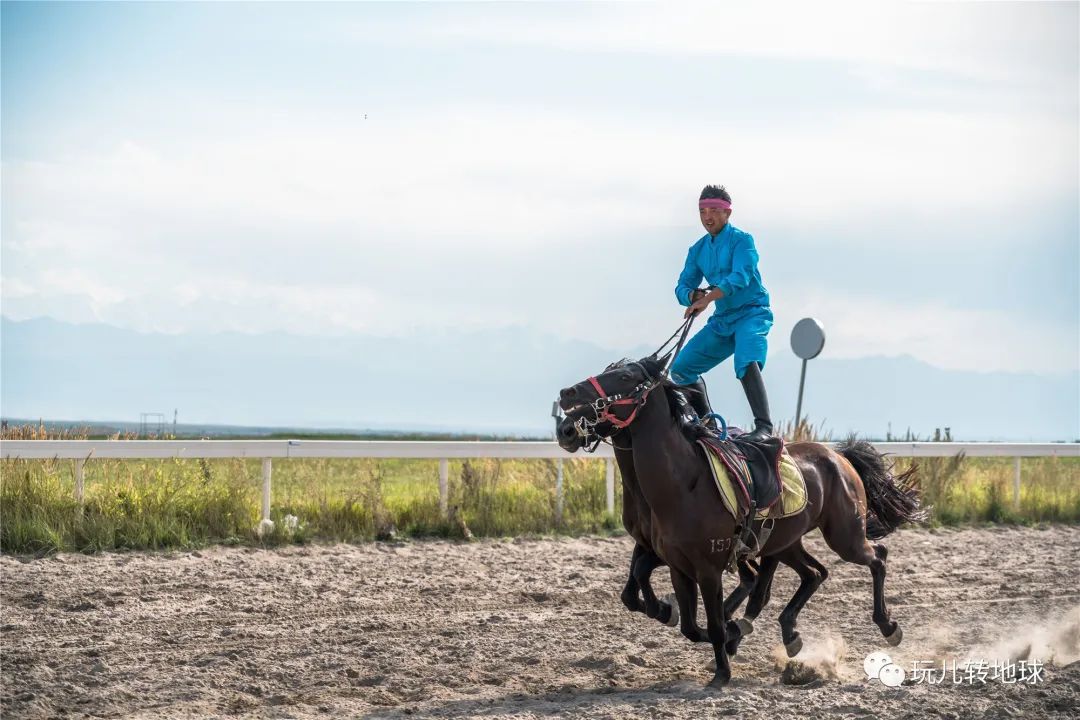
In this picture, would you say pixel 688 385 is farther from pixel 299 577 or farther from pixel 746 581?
pixel 299 577

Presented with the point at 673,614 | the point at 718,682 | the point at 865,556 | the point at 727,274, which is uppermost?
the point at 727,274

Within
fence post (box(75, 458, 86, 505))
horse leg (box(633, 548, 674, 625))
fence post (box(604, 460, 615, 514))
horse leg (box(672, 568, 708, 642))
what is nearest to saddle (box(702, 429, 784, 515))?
horse leg (box(672, 568, 708, 642))

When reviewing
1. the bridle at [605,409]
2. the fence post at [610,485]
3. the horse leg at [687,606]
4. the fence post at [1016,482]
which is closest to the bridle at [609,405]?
the bridle at [605,409]

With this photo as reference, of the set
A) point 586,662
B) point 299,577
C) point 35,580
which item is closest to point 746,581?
point 586,662

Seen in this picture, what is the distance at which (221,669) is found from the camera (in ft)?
23.7

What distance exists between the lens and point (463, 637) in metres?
8.38

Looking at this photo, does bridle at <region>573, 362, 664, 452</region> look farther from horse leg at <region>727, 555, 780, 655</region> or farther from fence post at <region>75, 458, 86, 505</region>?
fence post at <region>75, 458, 86, 505</region>

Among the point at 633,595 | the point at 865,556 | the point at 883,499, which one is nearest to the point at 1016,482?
the point at 883,499

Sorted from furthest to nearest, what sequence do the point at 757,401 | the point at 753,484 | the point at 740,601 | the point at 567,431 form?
the point at 740,601, the point at 757,401, the point at 753,484, the point at 567,431

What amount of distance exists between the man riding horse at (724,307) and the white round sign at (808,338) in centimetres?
747

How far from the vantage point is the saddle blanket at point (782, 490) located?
285 inches

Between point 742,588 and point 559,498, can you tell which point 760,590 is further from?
point 559,498

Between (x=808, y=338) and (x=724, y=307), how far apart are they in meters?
7.93

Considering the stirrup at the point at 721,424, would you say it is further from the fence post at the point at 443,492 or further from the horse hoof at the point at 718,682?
the fence post at the point at 443,492
